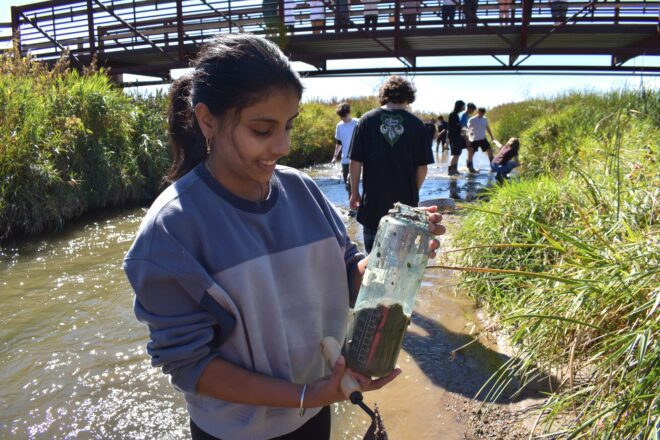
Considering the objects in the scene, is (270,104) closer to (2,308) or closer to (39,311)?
(39,311)

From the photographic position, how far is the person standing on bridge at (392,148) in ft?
13.8

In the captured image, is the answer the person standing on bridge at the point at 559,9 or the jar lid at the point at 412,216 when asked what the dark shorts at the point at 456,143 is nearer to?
the person standing on bridge at the point at 559,9

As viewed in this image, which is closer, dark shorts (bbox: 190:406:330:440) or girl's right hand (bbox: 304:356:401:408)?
girl's right hand (bbox: 304:356:401:408)

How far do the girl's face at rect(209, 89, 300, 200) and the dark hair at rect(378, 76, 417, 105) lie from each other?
3064 mm

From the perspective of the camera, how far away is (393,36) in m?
11.8

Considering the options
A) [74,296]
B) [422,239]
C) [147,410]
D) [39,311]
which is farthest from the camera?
[74,296]

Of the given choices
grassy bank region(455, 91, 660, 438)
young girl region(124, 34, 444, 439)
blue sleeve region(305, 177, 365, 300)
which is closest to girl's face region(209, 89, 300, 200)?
young girl region(124, 34, 444, 439)

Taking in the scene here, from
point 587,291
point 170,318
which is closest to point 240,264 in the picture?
point 170,318

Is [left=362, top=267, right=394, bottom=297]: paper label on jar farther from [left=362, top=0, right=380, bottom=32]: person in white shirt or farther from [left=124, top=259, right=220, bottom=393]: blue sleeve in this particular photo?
[left=362, top=0, right=380, bottom=32]: person in white shirt

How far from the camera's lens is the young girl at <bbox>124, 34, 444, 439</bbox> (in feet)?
3.79

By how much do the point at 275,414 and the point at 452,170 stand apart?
541 inches

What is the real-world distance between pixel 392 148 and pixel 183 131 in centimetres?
292

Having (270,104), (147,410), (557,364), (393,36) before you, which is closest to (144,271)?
(270,104)

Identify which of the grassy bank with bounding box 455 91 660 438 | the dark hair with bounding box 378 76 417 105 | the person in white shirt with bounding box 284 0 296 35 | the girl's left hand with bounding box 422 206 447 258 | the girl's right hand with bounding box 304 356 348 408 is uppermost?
the person in white shirt with bounding box 284 0 296 35
